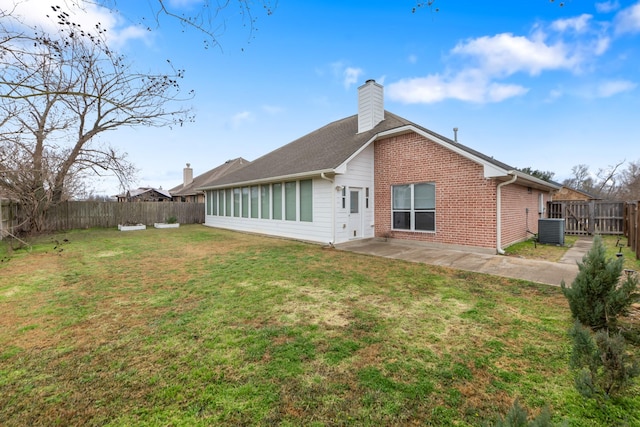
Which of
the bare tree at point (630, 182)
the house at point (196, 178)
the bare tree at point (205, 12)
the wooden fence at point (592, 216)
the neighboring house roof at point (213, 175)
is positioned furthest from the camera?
the neighboring house roof at point (213, 175)

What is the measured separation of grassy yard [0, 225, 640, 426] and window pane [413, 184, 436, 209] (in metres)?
4.00

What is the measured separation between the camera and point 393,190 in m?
10.7

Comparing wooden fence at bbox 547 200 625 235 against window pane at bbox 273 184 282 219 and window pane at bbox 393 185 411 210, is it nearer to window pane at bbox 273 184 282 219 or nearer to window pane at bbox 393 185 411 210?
window pane at bbox 393 185 411 210

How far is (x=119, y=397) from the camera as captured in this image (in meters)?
2.36

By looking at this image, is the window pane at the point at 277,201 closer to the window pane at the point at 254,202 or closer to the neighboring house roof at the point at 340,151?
the neighboring house roof at the point at 340,151

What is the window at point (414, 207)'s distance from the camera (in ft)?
31.4

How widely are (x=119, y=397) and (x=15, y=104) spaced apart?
5.96 metres

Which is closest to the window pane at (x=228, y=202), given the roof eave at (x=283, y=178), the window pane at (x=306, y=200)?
the roof eave at (x=283, y=178)

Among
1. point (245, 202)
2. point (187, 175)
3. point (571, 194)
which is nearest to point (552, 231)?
point (245, 202)

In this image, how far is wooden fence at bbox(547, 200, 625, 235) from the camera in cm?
1215

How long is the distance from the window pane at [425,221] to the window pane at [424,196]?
0.82ft

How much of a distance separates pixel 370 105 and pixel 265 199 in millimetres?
6579

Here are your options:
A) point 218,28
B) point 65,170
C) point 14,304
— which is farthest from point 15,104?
point 65,170

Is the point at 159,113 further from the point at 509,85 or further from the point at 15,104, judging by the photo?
the point at 509,85
